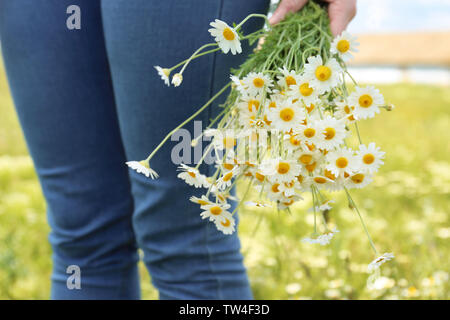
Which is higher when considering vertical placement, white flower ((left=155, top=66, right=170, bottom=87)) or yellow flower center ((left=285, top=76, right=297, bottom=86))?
white flower ((left=155, top=66, right=170, bottom=87))

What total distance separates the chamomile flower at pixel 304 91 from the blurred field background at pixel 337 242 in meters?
0.42

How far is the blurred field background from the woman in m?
0.19

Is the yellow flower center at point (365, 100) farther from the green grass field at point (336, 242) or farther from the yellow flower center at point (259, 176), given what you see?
the green grass field at point (336, 242)

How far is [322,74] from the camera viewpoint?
58 cm

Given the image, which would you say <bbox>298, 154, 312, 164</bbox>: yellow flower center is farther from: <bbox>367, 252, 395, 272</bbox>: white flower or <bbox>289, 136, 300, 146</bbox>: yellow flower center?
<bbox>367, 252, 395, 272</bbox>: white flower

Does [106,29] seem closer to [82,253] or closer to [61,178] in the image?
[61,178]

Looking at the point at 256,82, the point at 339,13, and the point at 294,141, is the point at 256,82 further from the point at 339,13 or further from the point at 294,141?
the point at 339,13

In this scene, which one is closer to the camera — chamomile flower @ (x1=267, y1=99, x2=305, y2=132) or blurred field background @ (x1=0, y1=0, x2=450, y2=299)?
chamomile flower @ (x1=267, y1=99, x2=305, y2=132)

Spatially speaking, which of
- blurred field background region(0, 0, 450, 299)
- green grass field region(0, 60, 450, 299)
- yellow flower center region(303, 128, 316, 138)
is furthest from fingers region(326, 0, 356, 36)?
green grass field region(0, 60, 450, 299)

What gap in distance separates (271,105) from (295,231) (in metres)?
1.06

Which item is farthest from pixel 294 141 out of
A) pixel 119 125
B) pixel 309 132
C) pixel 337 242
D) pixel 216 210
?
pixel 337 242

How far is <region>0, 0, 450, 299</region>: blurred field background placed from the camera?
4.15 feet

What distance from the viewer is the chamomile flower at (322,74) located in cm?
58
